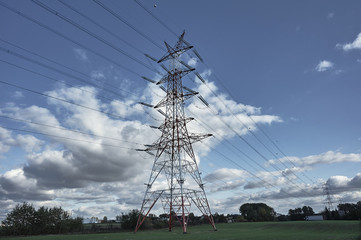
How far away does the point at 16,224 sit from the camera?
45.7 meters

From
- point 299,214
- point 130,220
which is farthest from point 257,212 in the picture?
point 130,220

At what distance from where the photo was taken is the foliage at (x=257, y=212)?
373 ft

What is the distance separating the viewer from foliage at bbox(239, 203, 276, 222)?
11379cm

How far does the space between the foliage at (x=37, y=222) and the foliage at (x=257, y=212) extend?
85154mm

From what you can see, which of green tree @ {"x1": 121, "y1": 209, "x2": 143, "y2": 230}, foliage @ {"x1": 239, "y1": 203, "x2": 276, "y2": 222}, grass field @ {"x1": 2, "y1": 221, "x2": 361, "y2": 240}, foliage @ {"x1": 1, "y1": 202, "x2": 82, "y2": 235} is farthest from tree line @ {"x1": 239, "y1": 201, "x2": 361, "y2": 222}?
foliage @ {"x1": 1, "y1": 202, "x2": 82, "y2": 235}

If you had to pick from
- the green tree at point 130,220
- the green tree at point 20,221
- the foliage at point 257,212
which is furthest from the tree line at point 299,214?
the green tree at point 20,221

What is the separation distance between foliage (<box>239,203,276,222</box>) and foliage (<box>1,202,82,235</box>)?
279ft

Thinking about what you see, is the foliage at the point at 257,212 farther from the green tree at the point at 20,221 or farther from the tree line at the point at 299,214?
the green tree at the point at 20,221

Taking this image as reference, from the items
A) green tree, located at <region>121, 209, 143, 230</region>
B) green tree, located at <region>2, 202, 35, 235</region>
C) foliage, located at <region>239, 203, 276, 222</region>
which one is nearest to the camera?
green tree, located at <region>2, 202, 35, 235</region>

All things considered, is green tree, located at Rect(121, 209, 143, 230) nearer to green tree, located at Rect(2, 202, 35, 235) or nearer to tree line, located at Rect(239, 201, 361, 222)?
green tree, located at Rect(2, 202, 35, 235)

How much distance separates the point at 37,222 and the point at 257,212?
113189 mm

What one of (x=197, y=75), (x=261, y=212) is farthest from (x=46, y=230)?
(x=261, y=212)

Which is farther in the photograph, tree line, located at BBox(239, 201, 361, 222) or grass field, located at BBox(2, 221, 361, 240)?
tree line, located at BBox(239, 201, 361, 222)

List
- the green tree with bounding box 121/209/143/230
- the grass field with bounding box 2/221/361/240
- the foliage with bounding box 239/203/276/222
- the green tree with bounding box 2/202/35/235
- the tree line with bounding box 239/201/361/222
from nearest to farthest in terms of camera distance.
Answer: the grass field with bounding box 2/221/361/240, the green tree with bounding box 2/202/35/235, the green tree with bounding box 121/209/143/230, the tree line with bounding box 239/201/361/222, the foliage with bounding box 239/203/276/222
